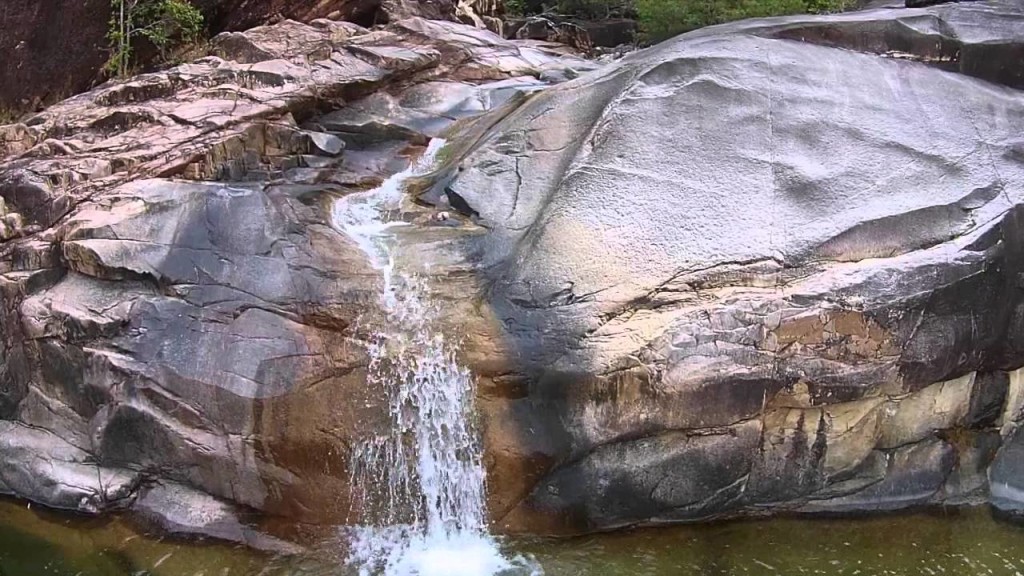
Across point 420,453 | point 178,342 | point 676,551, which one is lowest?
point 676,551

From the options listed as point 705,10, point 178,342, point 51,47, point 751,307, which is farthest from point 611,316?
point 705,10

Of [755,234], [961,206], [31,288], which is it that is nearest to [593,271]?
[755,234]

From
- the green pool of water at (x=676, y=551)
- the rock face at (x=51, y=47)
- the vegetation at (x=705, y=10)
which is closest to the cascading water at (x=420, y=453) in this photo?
the green pool of water at (x=676, y=551)

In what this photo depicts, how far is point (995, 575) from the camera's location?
21.4 ft

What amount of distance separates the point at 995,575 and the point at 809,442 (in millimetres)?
1667

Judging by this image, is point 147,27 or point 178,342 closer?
point 178,342

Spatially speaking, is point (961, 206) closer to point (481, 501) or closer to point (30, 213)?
point (481, 501)

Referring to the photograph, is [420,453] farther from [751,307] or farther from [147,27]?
[147,27]

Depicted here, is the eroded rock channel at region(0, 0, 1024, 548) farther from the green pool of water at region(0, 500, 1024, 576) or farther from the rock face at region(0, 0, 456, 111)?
the rock face at region(0, 0, 456, 111)

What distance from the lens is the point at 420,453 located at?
7.08 m

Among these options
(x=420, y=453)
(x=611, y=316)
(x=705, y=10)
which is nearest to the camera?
(x=611, y=316)

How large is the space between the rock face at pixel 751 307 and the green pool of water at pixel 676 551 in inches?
8.9

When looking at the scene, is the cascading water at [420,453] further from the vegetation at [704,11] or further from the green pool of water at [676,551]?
the vegetation at [704,11]

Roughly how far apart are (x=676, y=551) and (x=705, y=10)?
10.6m
